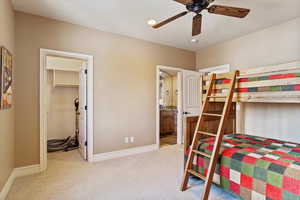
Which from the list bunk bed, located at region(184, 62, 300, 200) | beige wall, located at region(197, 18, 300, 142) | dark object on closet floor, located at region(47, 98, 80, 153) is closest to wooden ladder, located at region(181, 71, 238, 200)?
bunk bed, located at region(184, 62, 300, 200)

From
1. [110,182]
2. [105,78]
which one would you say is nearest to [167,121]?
[105,78]

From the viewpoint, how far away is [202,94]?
9.13ft

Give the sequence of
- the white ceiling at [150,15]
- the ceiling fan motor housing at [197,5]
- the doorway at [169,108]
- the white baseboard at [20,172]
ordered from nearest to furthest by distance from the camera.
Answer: the ceiling fan motor housing at [197,5]
the white baseboard at [20,172]
the white ceiling at [150,15]
the doorway at [169,108]

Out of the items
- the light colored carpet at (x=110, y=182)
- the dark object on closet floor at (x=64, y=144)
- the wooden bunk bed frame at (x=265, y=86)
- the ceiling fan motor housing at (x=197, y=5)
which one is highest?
the ceiling fan motor housing at (x=197, y=5)

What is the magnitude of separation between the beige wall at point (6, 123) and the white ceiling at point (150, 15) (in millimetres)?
382

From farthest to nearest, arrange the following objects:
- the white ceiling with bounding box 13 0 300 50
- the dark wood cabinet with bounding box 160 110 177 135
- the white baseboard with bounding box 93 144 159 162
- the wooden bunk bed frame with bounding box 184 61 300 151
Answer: the dark wood cabinet with bounding box 160 110 177 135, the white baseboard with bounding box 93 144 159 162, the white ceiling with bounding box 13 0 300 50, the wooden bunk bed frame with bounding box 184 61 300 151

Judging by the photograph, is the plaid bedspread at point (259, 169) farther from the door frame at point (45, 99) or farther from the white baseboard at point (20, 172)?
the white baseboard at point (20, 172)

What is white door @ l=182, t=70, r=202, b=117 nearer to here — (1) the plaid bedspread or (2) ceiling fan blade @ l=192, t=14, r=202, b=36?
(2) ceiling fan blade @ l=192, t=14, r=202, b=36

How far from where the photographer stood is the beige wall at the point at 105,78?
9.04 feet

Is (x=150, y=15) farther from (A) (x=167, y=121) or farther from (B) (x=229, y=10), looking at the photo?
(A) (x=167, y=121)

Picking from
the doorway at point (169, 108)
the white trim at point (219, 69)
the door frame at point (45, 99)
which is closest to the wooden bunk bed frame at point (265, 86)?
the white trim at point (219, 69)

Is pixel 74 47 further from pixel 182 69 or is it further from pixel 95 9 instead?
pixel 182 69

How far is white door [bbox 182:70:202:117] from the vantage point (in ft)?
15.0

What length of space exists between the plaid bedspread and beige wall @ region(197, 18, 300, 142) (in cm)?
103
